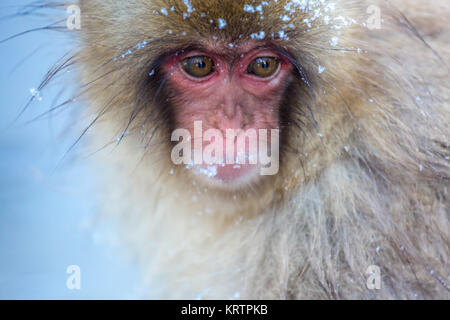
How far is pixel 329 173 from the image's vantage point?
63.7 inches

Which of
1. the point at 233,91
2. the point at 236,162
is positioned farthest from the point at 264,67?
the point at 236,162

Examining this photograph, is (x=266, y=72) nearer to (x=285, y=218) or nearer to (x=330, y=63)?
(x=330, y=63)

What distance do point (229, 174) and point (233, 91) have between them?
311 mm

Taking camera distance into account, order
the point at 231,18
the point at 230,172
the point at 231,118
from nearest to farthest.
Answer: the point at 231,18
the point at 231,118
the point at 230,172

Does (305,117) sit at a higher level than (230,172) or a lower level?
higher

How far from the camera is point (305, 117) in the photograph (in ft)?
5.27

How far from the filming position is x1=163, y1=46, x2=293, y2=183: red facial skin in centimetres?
154

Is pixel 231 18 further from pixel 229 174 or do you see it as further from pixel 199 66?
pixel 229 174

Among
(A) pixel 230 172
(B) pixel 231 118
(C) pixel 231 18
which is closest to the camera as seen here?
(C) pixel 231 18

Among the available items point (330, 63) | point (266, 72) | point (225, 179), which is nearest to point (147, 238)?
point (225, 179)

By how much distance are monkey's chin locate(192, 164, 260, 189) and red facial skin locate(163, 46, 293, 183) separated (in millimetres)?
156

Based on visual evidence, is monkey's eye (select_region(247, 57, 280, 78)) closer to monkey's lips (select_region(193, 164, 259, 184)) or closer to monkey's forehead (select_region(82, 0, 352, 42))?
monkey's forehead (select_region(82, 0, 352, 42))

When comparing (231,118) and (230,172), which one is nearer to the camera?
(231,118)

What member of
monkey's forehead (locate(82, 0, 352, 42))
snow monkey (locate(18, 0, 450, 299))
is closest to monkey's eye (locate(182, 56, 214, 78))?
snow monkey (locate(18, 0, 450, 299))
